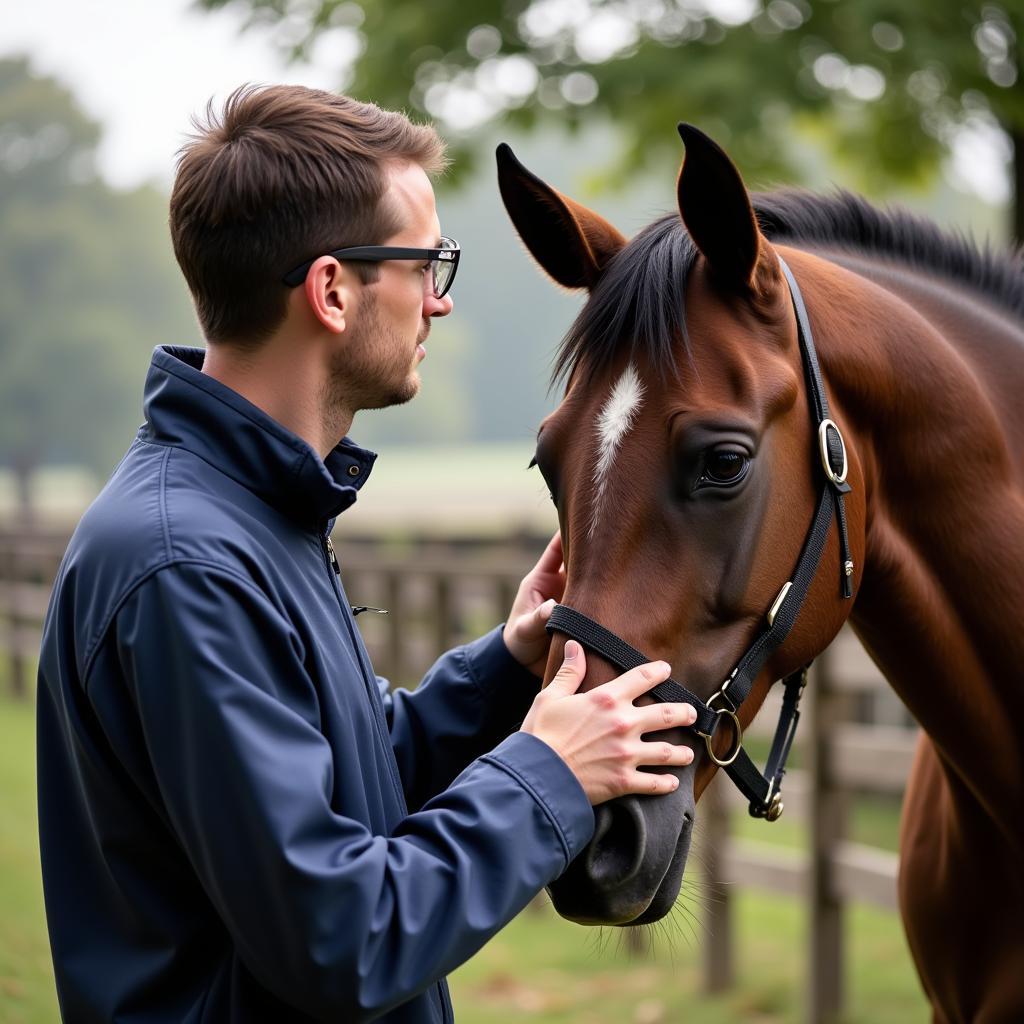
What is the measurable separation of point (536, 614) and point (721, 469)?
52 centimetres

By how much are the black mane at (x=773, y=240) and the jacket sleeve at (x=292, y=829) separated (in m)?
0.78

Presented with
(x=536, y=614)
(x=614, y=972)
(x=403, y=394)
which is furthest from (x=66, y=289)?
(x=403, y=394)

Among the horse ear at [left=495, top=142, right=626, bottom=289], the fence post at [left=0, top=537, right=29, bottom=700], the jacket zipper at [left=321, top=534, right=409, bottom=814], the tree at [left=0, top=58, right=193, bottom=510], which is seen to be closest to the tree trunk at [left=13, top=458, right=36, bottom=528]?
the tree at [left=0, top=58, right=193, bottom=510]

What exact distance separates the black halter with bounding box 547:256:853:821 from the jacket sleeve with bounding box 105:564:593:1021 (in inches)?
11.1

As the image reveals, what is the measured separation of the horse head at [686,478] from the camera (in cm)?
174

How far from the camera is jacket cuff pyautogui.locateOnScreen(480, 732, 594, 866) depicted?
1506 millimetres

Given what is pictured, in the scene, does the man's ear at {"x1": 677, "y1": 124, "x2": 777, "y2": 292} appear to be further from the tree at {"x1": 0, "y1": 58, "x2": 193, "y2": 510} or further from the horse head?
the tree at {"x1": 0, "y1": 58, "x2": 193, "y2": 510}

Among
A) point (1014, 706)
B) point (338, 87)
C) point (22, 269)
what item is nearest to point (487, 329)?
point (22, 269)

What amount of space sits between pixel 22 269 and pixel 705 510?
19.2 meters

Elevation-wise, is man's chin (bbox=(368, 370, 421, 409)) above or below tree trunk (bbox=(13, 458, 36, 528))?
above

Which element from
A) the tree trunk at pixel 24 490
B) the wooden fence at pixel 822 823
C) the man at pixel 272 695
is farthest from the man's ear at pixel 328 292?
the tree trunk at pixel 24 490

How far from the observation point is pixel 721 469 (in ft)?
5.96

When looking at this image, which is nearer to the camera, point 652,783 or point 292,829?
point 292,829

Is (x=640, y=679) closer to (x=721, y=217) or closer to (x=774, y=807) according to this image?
(x=774, y=807)
